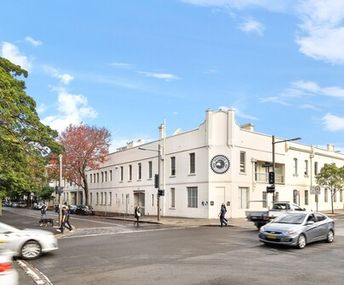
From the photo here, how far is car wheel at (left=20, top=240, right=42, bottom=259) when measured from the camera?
15.0 meters

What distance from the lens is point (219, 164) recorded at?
40469 millimetres

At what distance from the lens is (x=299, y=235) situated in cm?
1786

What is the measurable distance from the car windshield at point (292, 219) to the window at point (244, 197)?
21.3 m

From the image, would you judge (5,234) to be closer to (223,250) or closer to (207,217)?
(223,250)

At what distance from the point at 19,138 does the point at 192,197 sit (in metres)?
17.1


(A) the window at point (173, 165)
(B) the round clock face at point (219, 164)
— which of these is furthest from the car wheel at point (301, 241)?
(A) the window at point (173, 165)

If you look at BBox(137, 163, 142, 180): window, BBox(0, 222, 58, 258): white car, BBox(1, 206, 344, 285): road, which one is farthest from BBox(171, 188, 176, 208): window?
BBox(0, 222, 58, 258): white car

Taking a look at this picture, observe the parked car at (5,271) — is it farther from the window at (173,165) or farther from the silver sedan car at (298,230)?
the window at (173,165)

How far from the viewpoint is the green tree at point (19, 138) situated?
28.9 m

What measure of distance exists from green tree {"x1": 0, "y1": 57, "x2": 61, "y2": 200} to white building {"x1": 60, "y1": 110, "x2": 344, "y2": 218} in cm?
1321

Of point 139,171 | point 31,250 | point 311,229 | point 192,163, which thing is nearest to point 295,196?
point 192,163

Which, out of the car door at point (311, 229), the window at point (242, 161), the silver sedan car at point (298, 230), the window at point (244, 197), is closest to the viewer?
the silver sedan car at point (298, 230)

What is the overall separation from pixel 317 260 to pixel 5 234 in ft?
32.7

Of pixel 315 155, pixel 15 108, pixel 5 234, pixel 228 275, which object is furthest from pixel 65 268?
pixel 315 155
